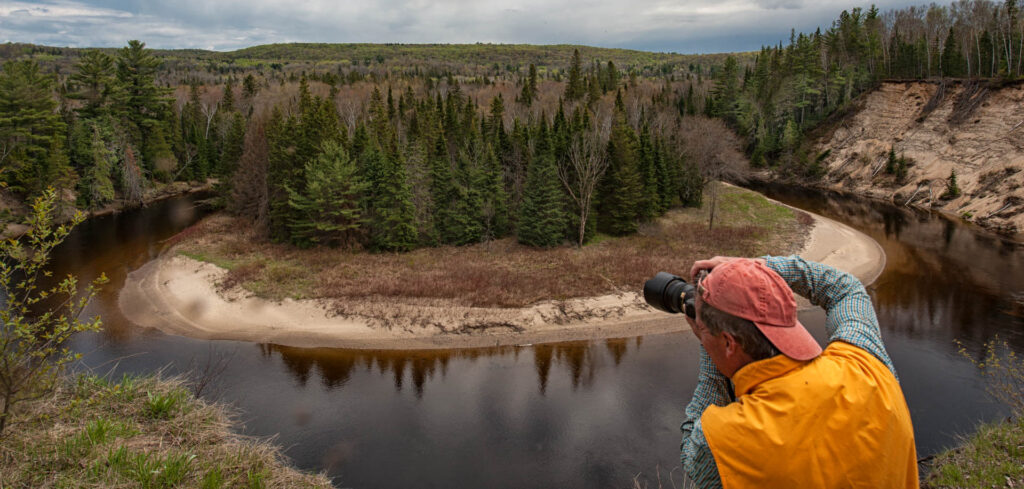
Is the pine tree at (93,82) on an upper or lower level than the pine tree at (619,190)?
upper

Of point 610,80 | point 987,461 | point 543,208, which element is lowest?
point 987,461

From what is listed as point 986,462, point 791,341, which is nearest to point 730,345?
point 791,341

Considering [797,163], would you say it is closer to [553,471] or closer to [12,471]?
[553,471]

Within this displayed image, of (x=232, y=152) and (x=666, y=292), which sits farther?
(x=232, y=152)

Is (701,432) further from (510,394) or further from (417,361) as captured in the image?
(417,361)

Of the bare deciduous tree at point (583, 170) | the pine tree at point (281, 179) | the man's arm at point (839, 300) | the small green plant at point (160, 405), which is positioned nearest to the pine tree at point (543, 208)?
the bare deciduous tree at point (583, 170)

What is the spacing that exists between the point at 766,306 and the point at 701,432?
1.73 feet

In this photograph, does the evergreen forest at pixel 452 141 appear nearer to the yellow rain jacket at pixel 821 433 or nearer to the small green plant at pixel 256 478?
the small green plant at pixel 256 478

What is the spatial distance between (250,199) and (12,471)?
3272 centimetres

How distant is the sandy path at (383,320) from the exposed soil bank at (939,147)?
25645 millimetres

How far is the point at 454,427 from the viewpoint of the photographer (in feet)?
42.7

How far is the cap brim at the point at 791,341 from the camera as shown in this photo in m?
1.80

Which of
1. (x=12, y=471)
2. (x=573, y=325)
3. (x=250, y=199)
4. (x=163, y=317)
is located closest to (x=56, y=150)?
(x=250, y=199)

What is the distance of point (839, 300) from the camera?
2.43 m
